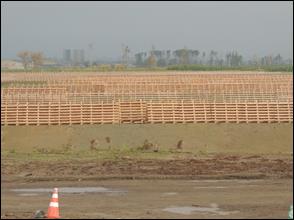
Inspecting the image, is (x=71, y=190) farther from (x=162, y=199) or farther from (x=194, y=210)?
(x=194, y=210)

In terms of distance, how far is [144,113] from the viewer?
3934cm

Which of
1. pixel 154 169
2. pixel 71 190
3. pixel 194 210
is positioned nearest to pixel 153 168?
pixel 154 169

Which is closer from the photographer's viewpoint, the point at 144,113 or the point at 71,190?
the point at 71,190

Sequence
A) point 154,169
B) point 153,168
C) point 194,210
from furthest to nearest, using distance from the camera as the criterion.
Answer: point 153,168 → point 154,169 → point 194,210

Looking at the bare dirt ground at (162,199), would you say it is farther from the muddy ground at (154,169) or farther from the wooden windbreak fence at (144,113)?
the wooden windbreak fence at (144,113)

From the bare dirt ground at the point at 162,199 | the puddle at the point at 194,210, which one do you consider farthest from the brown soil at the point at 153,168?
the puddle at the point at 194,210

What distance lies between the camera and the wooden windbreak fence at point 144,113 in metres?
38.2

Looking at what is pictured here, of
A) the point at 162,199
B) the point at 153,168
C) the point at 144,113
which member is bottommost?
the point at 153,168

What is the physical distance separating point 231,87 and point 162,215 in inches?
1982

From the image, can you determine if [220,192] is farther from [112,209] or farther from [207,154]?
[207,154]

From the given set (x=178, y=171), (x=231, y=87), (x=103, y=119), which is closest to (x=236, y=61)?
(x=231, y=87)

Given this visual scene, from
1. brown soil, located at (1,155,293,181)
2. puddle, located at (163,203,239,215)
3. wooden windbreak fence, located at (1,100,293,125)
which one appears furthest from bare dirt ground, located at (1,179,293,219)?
wooden windbreak fence, located at (1,100,293,125)

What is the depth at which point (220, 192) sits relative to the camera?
56.5 ft

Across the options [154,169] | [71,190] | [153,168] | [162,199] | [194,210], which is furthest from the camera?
[153,168]
